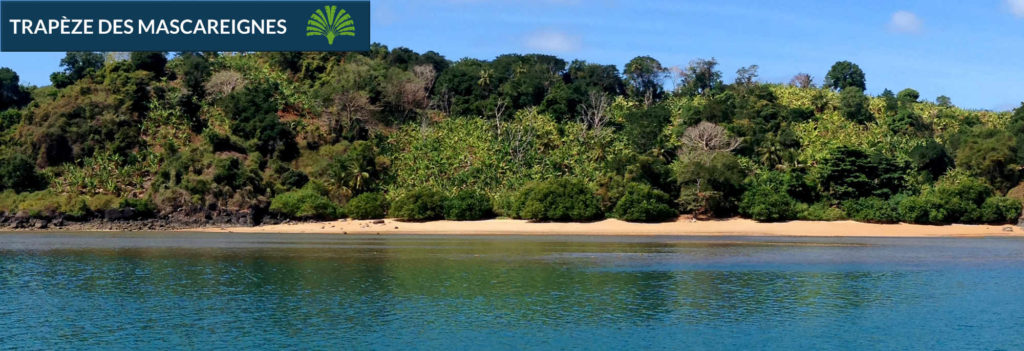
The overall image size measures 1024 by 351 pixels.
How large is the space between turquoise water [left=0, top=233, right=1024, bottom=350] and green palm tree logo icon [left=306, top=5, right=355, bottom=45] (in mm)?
18446

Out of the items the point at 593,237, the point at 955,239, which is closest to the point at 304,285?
the point at 593,237

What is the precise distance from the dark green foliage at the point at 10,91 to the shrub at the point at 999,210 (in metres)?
140

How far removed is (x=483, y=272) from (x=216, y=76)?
94.6 metres

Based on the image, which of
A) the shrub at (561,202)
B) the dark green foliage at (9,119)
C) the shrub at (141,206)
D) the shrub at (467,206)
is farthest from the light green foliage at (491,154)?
the dark green foliage at (9,119)

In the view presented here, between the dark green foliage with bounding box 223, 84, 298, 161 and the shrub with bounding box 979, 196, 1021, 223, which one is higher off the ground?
the dark green foliage with bounding box 223, 84, 298, 161

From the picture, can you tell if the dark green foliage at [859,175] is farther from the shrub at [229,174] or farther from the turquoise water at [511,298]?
the shrub at [229,174]

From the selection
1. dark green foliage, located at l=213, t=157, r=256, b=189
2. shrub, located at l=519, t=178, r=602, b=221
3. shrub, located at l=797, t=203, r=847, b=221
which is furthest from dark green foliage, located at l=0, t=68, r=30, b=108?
shrub, located at l=797, t=203, r=847, b=221

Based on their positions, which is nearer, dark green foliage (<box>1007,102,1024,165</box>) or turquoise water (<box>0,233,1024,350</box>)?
turquoise water (<box>0,233,1024,350</box>)

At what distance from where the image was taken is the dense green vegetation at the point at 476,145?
100 metres

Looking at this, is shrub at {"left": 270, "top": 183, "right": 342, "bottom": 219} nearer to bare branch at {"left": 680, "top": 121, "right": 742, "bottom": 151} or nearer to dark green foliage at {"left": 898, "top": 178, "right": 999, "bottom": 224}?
bare branch at {"left": 680, "top": 121, "right": 742, "bottom": 151}

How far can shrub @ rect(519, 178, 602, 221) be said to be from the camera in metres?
99.6

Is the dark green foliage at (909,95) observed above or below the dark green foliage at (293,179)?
above

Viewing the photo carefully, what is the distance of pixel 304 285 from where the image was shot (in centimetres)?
4803

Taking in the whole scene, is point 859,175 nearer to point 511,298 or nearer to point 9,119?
point 511,298
